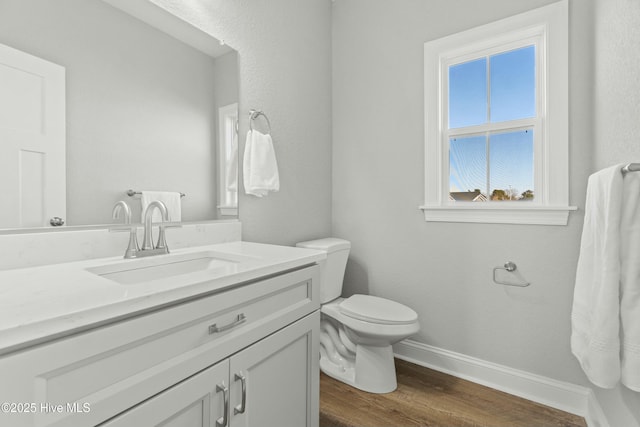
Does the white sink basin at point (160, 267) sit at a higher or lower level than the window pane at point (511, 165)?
lower

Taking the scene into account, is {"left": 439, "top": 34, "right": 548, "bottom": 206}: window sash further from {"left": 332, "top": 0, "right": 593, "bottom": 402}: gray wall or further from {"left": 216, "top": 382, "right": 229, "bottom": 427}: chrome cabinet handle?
{"left": 216, "top": 382, "right": 229, "bottom": 427}: chrome cabinet handle

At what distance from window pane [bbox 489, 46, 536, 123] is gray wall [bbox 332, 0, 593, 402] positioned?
20 centimetres

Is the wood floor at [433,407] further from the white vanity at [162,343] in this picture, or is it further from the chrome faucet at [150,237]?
the chrome faucet at [150,237]

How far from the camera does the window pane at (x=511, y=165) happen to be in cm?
177

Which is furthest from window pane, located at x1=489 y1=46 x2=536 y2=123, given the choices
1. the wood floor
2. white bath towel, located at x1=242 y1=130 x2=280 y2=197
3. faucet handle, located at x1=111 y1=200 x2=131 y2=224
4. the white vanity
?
faucet handle, located at x1=111 y1=200 x2=131 y2=224

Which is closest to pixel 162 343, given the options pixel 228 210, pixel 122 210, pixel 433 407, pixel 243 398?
pixel 243 398

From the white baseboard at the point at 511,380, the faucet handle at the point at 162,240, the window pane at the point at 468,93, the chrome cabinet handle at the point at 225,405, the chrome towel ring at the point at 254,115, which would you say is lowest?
the white baseboard at the point at 511,380

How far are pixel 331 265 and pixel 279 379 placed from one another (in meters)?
0.99

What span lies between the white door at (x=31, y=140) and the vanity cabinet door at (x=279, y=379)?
32.4 inches

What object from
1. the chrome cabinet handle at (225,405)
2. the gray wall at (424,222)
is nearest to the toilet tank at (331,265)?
the gray wall at (424,222)

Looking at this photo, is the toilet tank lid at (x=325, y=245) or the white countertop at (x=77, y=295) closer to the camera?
the white countertop at (x=77, y=295)

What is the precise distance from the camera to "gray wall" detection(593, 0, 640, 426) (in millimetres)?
1044

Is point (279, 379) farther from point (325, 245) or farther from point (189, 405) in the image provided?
point (325, 245)

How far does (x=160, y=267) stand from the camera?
1.13 metres
